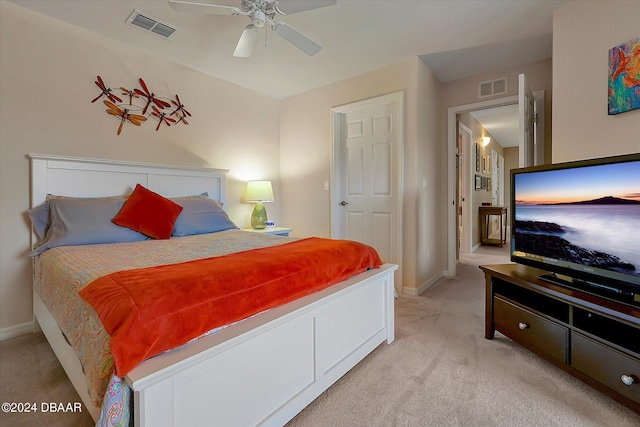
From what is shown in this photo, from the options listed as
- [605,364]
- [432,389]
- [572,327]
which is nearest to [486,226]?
[572,327]

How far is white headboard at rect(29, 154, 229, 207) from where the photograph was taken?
7.55 feet

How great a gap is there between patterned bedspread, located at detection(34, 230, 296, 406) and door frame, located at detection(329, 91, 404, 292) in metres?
1.59

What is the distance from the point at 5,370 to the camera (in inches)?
69.8

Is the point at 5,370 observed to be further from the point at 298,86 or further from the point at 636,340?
the point at 298,86

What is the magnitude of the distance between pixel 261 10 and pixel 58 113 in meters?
1.93

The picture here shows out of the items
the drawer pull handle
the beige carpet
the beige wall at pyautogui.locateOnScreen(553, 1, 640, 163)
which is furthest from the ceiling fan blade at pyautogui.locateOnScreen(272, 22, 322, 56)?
the drawer pull handle

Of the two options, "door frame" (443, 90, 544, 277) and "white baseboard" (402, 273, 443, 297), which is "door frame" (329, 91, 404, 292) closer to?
"white baseboard" (402, 273, 443, 297)

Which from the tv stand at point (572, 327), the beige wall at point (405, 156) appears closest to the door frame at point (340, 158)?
the beige wall at point (405, 156)

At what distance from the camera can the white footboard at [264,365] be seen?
92 cm

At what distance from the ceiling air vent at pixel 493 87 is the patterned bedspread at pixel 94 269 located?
9.98 feet

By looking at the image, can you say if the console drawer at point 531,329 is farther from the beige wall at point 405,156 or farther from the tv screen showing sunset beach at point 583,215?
the beige wall at point 405,156

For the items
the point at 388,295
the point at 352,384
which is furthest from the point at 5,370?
the point at 388,295

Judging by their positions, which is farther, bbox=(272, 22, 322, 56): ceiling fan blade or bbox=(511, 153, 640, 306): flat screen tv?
bbox=(272, 22, 322, 56): ceiling fan blade

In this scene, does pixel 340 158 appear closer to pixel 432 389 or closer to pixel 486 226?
pixel 432 389
